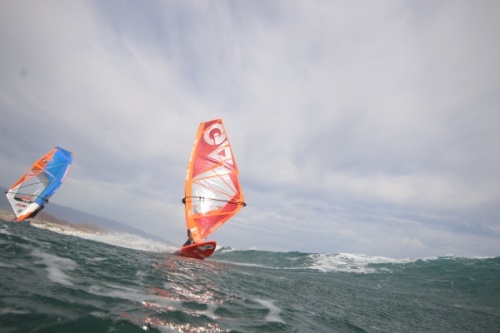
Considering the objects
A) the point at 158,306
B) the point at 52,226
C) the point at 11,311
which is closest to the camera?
the point at 11,311

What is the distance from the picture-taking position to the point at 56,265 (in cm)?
666

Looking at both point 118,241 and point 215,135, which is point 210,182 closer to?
point 215,135

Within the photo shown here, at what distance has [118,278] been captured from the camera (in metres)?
6.68

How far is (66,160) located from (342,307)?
26324 mm

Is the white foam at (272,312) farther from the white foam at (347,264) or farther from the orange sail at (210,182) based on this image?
the white foam at (347,264)

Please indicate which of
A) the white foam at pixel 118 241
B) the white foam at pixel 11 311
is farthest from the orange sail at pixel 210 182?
the white foam at pixel 11 311

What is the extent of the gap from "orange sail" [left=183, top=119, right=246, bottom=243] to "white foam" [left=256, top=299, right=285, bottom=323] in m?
10.0

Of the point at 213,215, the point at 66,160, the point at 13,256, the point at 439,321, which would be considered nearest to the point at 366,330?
the point at 439,321

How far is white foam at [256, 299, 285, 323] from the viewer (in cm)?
591

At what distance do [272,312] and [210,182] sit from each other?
12.8m

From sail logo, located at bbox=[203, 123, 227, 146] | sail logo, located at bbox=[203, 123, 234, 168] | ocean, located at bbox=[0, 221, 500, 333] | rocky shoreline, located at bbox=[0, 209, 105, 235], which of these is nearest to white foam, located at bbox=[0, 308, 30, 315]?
ocean, located at bbox=[0, 221, 500, 333]

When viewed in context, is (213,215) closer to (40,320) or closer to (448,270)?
(40,320)

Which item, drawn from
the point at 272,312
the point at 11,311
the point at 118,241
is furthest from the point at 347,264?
the point at 11,311

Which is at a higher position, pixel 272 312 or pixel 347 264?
pixel 347 264
